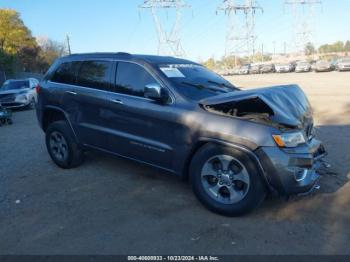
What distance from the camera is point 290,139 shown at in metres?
4.29

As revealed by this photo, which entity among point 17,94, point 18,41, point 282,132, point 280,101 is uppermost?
point 18,41

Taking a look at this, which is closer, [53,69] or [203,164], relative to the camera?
[203,164]

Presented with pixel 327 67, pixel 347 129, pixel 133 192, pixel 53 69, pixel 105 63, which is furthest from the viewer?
pixel 327 67

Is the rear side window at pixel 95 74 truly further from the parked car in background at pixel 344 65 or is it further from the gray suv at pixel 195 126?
the parked car in background at pixel 344 65

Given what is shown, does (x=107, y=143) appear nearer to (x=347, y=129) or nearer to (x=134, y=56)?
(x=134, y=56)

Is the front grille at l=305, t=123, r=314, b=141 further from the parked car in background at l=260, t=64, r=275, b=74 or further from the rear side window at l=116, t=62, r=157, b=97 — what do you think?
the parked car in background at l=260, t=64, r=275, b=74

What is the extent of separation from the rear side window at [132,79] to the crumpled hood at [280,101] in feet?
3.06

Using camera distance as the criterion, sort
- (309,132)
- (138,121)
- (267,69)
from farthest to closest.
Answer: (267,69) < (138,121) < (309,132)

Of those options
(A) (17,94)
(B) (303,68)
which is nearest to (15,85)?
(A) (17,94)

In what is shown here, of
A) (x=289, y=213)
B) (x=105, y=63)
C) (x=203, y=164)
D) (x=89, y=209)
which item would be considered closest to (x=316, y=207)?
(x=289, y=213)

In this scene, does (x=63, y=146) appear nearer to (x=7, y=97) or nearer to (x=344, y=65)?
(x=7, y=97)

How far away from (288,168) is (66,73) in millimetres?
3988

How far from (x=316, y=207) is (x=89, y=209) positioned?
276 centimetres

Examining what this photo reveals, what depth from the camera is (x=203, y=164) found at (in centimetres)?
454
